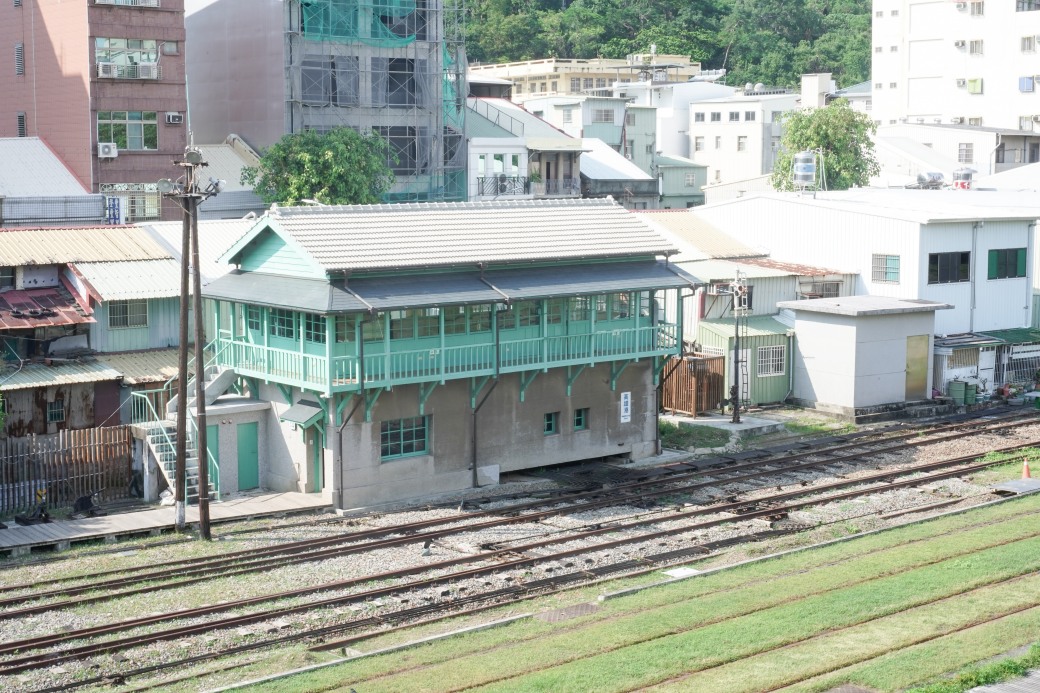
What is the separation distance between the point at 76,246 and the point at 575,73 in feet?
260

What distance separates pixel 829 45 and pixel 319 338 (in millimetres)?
115368

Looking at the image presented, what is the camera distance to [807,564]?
27.0 meters

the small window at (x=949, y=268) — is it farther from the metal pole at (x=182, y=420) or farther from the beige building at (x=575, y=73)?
the beige building at (x=575, y=73)

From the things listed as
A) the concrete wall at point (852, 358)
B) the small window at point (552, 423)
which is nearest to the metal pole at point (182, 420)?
the small window at point (552, 423)

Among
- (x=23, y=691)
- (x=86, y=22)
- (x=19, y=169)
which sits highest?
(x=86, y=22)

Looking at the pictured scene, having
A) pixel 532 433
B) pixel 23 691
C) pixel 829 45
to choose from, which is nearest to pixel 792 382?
pixel 532 433

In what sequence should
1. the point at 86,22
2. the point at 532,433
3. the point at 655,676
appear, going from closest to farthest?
the point at 655,676
the point at 532,433
the point at 86,22

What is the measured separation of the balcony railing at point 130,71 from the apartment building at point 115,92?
0.04 meters

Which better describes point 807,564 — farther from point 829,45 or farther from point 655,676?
point 829,45

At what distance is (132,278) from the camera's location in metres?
37.6

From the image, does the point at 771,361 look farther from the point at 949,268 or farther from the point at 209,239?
the point at 209,239

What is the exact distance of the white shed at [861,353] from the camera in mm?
44844

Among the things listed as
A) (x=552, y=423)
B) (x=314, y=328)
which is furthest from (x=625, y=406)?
(x=314, y=328)

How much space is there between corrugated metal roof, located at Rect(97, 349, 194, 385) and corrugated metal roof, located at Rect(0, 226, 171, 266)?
2.99m
